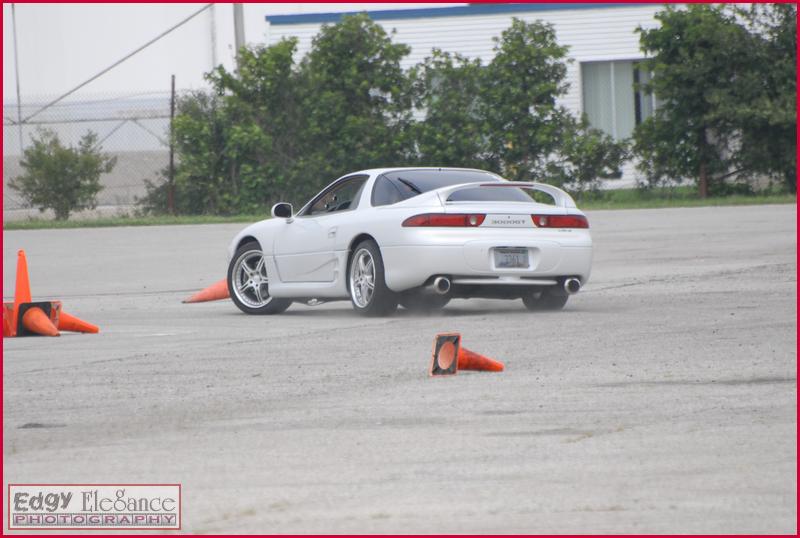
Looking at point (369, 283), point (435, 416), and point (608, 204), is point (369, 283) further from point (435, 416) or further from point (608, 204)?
point (608, 204)

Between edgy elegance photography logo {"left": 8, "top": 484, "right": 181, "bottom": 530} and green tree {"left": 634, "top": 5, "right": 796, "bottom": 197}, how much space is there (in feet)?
85.0

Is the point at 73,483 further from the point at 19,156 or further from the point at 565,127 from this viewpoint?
the point at 19,156

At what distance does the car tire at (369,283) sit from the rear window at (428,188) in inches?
18.6

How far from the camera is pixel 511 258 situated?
12227 millimetres

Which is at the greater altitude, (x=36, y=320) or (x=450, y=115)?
(x=450, y=115)

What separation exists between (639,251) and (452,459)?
14203mm

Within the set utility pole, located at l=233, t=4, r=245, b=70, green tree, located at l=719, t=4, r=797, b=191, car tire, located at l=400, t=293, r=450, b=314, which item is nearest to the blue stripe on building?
utility pole, located at l=233, t=4, r=245, b=70

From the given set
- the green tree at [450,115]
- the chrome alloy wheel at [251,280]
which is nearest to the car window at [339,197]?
the chrome alloy wheel at [251,280]

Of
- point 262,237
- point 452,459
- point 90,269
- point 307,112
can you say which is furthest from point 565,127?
point 452,459

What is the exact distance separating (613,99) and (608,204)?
8.36 metres

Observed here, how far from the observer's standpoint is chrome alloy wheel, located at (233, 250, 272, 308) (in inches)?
551

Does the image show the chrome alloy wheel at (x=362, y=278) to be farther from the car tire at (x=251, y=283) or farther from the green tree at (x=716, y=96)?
the green tree at (x=716, y=96)

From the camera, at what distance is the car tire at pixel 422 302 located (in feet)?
41.9

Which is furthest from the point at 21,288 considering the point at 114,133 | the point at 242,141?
the point at 114,133
